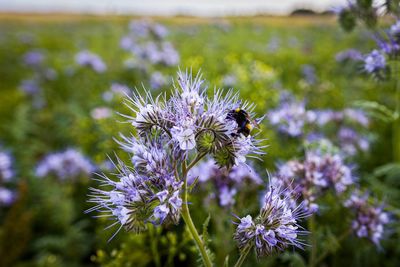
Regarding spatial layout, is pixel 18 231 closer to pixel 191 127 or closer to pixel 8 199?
pixel 8 199

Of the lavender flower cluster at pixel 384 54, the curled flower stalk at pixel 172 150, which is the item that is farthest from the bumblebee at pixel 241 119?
the lavender flower cluster at pixel 384 54

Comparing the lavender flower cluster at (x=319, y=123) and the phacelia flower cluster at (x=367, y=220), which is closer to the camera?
the phacelia flower cluster at (x=367, y=220)

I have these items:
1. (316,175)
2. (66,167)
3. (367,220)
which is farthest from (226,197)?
(66,167)

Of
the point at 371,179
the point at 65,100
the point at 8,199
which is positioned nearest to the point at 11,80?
the point at 65,100

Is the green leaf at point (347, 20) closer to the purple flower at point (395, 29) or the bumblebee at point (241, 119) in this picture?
the purple flower at point (395, 29)

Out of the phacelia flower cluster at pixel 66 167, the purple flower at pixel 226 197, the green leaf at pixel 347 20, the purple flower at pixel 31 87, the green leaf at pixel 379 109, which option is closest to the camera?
the purple flower at pixel 226 197

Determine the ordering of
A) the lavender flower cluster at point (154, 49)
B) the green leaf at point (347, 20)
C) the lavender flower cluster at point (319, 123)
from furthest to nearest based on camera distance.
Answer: the lavender flower cluster at point (154, 49), the lavender flower cluster at point (319, 123), the green leaf at point (347, 20)

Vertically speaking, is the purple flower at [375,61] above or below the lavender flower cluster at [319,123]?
above
